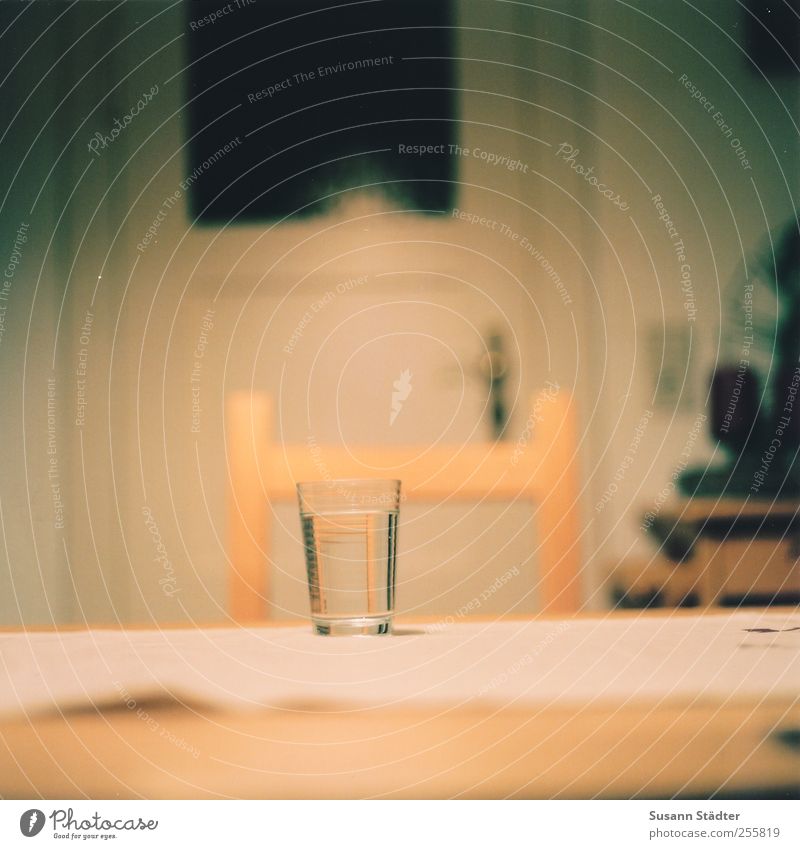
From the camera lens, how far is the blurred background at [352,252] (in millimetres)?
444

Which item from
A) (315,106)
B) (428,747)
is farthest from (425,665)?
(315,106)

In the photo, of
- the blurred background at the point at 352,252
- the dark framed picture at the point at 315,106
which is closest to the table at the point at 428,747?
the blurred background at the point at 352,252

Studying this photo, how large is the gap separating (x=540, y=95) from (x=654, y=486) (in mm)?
233

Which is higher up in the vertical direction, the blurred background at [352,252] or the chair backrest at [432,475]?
the blurred background at [352,252]

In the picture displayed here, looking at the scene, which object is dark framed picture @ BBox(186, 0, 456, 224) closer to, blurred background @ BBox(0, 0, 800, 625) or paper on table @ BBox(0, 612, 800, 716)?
blurred background @ BBox(0, 0, 800, 625)

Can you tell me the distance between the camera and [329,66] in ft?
1.50

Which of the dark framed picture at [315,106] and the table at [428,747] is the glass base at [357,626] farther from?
the dark framed picture at [315,106]

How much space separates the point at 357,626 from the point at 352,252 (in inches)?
8.1

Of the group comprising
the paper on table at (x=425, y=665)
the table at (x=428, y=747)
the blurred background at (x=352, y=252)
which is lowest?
the table at (x=428, y=747)

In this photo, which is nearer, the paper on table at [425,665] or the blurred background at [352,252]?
the paper on table at [425,665]

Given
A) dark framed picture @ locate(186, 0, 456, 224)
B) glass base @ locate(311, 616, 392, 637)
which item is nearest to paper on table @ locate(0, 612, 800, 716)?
glass base @ locate(311, 616, 392, 637)
